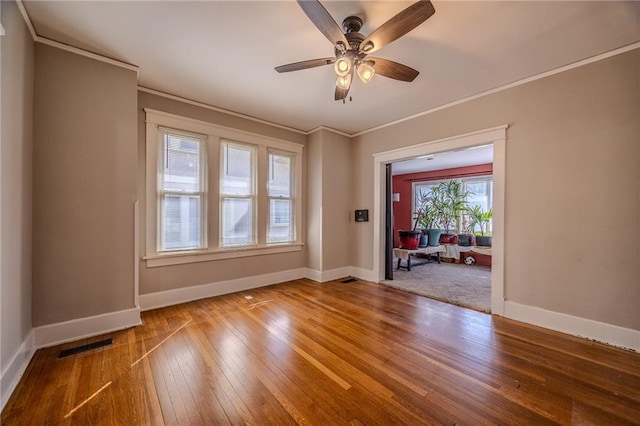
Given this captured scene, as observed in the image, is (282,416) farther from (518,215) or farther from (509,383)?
(518,215)

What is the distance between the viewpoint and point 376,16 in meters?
1.96

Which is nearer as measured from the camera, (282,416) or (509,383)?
(282,416)

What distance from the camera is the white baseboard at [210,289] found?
314 centimetres

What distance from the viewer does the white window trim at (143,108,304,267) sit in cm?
314

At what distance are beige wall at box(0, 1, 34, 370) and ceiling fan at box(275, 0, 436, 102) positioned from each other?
184 centimetres

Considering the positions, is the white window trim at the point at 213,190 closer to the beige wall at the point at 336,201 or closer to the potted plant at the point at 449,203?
the beige wall at the point at 336,201

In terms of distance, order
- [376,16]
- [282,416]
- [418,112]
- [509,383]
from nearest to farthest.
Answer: [282,416], [509,383], [376,16], [418,112]

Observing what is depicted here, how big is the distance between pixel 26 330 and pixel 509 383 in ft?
12.1

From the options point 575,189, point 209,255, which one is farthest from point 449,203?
point 209,255

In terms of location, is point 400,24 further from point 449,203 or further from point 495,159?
point 449,203

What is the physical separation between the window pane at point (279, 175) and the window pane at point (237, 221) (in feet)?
1.74

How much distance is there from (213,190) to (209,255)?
3.00 feet

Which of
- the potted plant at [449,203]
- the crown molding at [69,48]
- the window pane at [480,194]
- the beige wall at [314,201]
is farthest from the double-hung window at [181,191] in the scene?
the window pane at [480,194]

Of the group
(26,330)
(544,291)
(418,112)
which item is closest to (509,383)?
(544,291)
